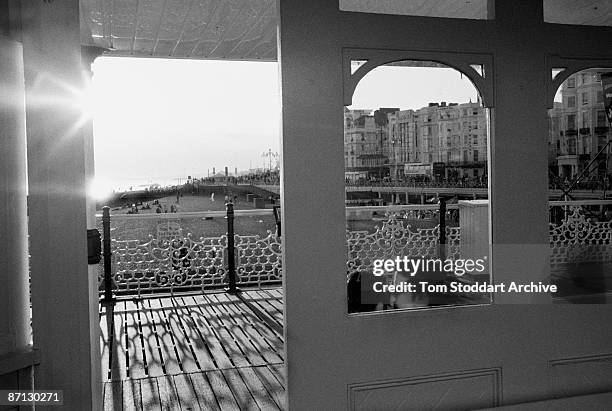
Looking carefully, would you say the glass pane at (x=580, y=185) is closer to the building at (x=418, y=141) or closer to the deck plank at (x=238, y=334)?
the building at (x=418, y=141)

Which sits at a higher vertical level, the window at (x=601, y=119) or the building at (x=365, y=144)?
the window at (x=601, y=119)

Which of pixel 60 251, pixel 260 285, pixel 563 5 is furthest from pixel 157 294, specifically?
pixel 563 5

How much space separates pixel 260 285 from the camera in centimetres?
684

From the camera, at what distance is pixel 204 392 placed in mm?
3549

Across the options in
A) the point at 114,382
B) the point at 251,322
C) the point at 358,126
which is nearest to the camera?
the point at 358,126

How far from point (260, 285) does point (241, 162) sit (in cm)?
152

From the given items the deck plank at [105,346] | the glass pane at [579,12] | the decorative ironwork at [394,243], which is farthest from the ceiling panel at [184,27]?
the deck plank at [105,346]

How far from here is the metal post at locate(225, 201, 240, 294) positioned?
662cm

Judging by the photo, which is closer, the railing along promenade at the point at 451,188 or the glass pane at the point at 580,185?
the railing along promenade at the point at 451,188

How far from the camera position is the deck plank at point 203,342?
4.13 m

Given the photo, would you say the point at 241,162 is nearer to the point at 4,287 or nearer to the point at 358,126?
the point at 358,126

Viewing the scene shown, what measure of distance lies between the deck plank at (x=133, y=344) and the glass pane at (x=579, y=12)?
3.28 meters

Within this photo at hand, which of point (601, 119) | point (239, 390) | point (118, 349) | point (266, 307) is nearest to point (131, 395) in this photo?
point (239, 390)

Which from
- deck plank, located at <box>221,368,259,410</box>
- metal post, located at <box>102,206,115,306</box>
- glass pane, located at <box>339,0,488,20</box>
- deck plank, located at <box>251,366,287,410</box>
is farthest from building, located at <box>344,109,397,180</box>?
metal post, located at <box>102,206,115,306</box>
